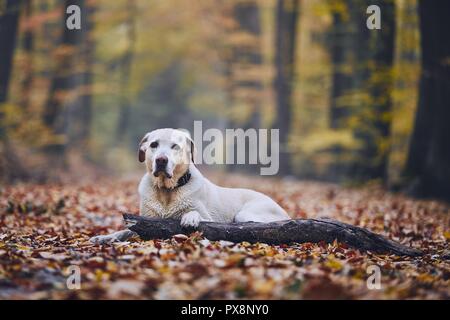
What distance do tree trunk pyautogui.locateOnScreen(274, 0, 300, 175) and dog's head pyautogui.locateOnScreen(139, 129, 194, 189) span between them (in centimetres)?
1586

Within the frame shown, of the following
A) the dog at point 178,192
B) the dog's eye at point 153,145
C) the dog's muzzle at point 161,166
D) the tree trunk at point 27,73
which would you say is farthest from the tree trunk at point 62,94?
the dog's muzzle at point 161,166

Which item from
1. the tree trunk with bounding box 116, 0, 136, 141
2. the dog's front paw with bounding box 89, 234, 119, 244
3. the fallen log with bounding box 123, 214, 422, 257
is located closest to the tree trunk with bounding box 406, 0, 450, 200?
the fallen log with bounding box 123, 214, 422, 257

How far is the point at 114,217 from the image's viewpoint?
858cm

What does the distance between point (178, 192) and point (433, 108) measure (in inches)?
329

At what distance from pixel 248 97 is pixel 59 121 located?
10354mm

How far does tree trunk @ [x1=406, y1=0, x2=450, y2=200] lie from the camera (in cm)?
1145

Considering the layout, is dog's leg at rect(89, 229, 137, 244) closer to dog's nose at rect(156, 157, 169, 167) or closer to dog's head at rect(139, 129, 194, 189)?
dog's head at rect(139, 129, 194, 189)

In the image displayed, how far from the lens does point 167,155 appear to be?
5555 millimetres

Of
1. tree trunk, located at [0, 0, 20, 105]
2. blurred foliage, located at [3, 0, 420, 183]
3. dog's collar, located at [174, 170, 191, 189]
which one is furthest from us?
blurred foliage, located at [3, 0, 420, 183]

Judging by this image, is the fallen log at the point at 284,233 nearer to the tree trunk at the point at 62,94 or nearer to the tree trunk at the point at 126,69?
the tree trunk at the point at 62,94

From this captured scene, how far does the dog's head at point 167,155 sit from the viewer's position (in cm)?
555

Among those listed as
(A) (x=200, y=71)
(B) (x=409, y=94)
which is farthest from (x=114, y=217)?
(A) (x=200, y=71)

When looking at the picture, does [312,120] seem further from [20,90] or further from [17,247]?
[17,247]

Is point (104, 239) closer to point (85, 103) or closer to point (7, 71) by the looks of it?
point (7, 71)
